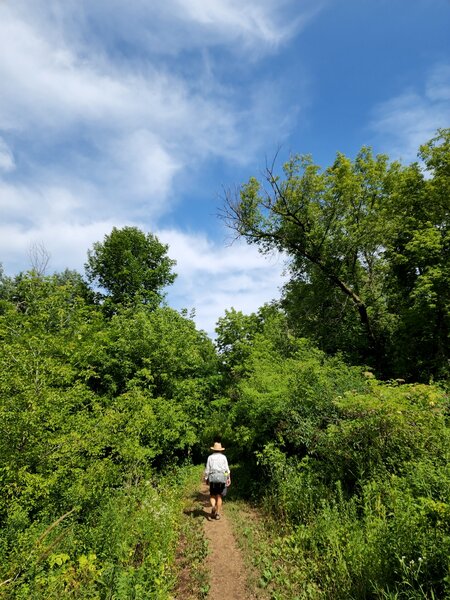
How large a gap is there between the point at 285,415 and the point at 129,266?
1979cm

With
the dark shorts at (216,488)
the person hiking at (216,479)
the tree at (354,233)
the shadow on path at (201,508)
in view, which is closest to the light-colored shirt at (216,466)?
the person hiking at (216,479)

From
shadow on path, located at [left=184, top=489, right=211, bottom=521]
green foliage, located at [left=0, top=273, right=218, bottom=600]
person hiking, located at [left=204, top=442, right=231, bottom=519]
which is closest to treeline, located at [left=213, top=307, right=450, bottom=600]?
person hiking, located at [left=204, top=442, right=231, bottom=519]

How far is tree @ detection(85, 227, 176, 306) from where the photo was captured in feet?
81.6

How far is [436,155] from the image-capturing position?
1429cm

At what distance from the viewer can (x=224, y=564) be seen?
5668mm

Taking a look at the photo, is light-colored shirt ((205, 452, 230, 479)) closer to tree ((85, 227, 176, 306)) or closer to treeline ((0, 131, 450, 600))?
treeline ((0, 131, 450, 600))

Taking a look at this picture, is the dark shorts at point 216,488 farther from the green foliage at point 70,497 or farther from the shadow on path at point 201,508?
the green foliage at point 70,497

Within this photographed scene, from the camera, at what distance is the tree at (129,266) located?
24.9 m

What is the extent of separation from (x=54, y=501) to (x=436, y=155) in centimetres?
1874

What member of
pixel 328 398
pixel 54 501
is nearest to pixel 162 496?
pixel 54 501

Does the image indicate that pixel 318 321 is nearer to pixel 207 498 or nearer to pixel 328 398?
pixel 328 398

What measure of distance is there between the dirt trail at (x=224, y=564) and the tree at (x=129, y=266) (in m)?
18.0

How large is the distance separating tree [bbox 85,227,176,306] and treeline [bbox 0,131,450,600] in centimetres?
733

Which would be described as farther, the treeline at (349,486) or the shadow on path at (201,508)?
the shadow on path at (201,508)
